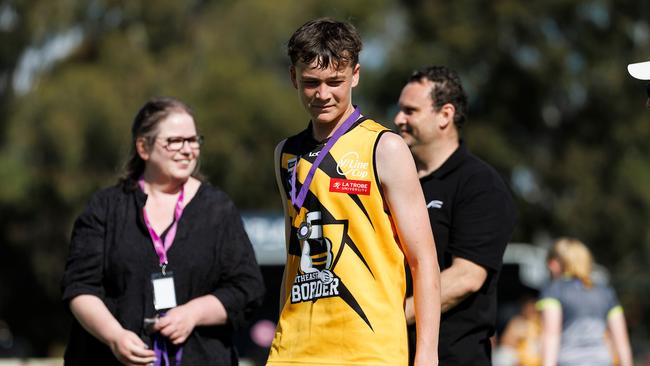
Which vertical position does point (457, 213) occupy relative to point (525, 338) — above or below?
above

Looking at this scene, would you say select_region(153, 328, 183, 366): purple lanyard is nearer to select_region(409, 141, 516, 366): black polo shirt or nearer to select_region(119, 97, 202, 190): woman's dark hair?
select_region(119, 97, 202, 190): woman's dark hair

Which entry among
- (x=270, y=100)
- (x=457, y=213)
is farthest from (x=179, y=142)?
(x=270, y=100)

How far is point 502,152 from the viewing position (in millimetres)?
33375

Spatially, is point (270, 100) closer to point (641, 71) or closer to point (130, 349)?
point (130, 349)

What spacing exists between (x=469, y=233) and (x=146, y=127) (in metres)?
1.58

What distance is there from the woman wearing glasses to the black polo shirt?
2.94ft

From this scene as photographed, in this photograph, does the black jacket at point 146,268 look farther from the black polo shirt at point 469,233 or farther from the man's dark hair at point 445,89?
the man's dark hair at point 445,89

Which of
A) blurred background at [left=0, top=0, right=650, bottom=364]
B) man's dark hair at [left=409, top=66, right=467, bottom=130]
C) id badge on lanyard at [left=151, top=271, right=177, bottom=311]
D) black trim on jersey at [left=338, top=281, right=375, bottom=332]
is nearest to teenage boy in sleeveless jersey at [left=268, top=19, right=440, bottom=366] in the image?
black trim on jersey at [left=338, top=281, right=375, bottom=332]

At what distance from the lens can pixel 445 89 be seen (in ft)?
18.8

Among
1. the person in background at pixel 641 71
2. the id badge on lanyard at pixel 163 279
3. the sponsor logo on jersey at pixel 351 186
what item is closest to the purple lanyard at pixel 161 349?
the id badge on lanyard at pixel 163 279

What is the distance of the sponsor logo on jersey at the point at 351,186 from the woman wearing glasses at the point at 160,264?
4.25ft

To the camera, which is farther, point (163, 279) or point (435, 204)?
point (435, 204)

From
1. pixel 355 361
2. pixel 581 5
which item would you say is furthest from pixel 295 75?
pixel 581 5

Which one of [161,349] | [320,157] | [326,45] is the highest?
[326,45]
